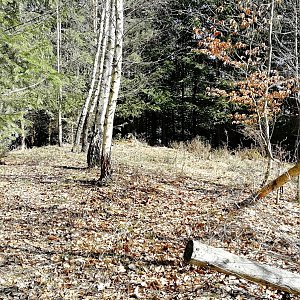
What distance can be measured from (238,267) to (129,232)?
2552 mm

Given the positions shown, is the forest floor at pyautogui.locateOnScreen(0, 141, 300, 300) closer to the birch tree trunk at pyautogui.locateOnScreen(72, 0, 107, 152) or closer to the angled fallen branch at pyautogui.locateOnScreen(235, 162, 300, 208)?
the angled fallen branch at pyautogui.locateOnScreen(235, 162, 300, 208)

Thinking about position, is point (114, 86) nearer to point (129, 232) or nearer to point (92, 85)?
point (129, 232)

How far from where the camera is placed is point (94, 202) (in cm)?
662

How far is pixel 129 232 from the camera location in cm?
528

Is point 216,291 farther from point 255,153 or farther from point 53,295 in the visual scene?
point 255,153

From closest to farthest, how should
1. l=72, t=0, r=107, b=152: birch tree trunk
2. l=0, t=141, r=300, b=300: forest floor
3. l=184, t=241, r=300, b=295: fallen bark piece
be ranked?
l=184, t=241, r=300, b=295: fallen bark piece, l=0, t=141, r=300, b=300: forest floor, l=72, t=0, r=107, b=152: birch tree trunk

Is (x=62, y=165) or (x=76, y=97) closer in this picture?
(x=62, y=165)

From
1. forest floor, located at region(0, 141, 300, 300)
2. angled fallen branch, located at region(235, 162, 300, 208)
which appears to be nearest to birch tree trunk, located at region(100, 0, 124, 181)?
forest floor, located at region(0, 141, 300, 300)

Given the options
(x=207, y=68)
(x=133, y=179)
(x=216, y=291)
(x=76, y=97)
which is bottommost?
(x=216, y=291)

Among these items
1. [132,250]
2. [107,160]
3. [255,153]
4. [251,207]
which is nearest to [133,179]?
[107,160]

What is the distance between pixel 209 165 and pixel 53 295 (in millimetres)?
9215

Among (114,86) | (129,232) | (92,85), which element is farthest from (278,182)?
(92,85)

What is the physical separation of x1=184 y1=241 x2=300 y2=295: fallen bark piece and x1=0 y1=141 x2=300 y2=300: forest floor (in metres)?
0.84

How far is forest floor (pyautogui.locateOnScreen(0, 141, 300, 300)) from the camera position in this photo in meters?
3.82
